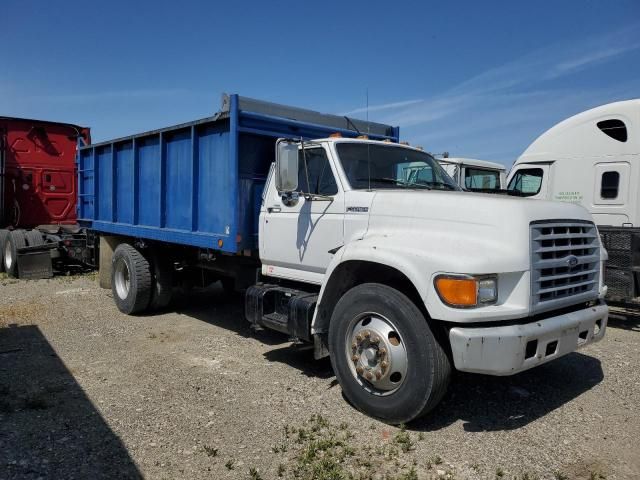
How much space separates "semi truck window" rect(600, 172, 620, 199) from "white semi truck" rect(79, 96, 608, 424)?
4.32 meters

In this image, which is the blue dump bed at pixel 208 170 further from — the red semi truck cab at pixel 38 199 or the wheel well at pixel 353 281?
the red semi truck cab at pixel 38 199

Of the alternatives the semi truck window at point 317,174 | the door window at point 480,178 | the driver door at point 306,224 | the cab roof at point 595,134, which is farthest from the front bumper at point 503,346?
the door window at point 480,178

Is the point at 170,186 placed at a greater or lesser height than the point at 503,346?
greater

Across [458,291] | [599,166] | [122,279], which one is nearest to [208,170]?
[122,279]

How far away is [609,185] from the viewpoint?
8.94 meters

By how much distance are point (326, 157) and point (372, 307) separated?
1665 mm

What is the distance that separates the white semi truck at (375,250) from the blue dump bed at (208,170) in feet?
0.08

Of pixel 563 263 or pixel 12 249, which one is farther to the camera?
pixel 12 249

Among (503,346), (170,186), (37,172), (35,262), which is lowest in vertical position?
(35,262)

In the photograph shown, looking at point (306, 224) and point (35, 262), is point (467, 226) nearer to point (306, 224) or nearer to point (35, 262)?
point (306, 224)

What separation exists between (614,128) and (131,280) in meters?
8.34

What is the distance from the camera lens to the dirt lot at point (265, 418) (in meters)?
3.52

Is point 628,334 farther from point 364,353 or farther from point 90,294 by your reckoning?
point 90,294

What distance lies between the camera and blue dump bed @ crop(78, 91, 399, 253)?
225 inches
